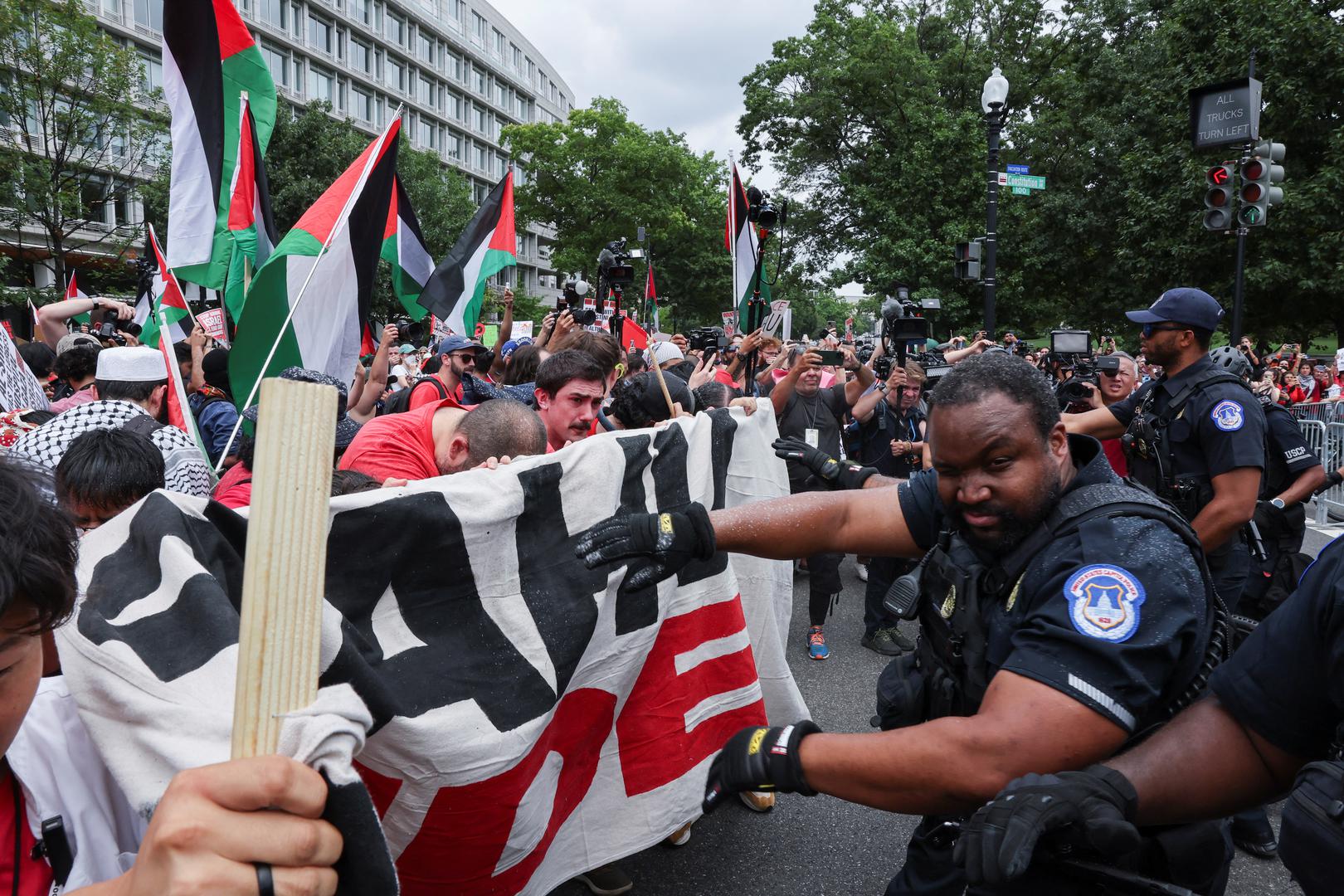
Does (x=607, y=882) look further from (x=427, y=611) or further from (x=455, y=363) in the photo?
(x=455, y=363)

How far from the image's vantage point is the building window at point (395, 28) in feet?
167

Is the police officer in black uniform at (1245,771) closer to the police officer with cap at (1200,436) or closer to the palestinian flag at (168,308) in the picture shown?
the police officer with cap at (1200,436)

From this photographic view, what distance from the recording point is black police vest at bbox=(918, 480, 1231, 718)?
71.5 inches

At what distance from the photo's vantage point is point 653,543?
2246 millimetres

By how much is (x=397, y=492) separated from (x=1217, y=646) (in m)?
2.00

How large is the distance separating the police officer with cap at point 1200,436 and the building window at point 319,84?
163 feet

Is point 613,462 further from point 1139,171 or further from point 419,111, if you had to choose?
point 419,111

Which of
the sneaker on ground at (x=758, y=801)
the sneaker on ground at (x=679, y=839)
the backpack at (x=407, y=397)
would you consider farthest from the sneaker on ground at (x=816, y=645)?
the backpack at (x=407, y=397)

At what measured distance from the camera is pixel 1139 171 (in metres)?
21.7

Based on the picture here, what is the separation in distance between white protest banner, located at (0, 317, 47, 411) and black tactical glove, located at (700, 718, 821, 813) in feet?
14.1

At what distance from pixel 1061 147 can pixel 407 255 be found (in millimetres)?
25398

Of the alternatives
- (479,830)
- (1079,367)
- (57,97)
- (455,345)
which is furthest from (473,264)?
(57,97)

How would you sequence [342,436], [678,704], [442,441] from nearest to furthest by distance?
[678,704], [442,441], [342,436]

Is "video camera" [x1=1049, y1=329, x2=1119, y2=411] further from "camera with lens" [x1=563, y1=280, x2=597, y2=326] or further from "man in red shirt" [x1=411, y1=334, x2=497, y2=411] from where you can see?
"camera with lens" [x1=563, y1=280, x2=597, y2=326]
